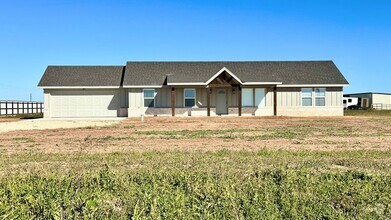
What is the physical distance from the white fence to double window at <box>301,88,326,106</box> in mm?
31837

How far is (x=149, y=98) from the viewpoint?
28594mm

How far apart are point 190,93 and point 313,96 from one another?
10632 millimetres

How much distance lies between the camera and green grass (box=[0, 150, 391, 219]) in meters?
4.21

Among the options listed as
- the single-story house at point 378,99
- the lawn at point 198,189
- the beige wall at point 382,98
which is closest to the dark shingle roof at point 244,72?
the lawn at point 198,189

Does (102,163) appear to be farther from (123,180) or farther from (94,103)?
(94,103)

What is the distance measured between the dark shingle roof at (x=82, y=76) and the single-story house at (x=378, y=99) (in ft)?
155

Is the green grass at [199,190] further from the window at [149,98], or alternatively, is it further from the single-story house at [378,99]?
the single-story house at [378,99]

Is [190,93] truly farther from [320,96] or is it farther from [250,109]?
[320,96]

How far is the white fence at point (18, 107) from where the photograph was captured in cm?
3838

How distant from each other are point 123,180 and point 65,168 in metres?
2.02

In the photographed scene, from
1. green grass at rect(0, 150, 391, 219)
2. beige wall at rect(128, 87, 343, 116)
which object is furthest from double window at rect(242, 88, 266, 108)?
green grass at rect(0, 150, 391, 219)

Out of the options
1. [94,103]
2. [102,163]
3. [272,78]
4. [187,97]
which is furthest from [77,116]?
[102,163]

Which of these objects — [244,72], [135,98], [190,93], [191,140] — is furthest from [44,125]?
[244,72]

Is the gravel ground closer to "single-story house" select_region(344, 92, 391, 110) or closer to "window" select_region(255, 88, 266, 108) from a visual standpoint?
"window" select_region(255, 88, 266, 108)
